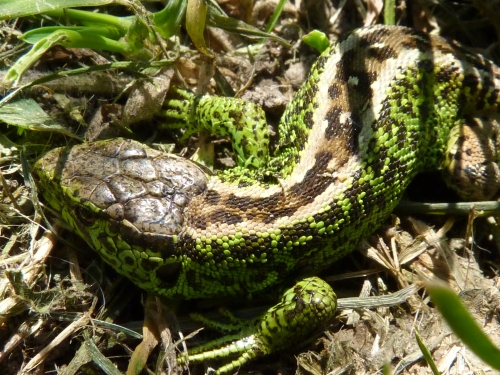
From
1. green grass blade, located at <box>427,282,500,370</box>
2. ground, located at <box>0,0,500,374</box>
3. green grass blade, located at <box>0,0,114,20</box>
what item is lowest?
ground, located at <box>0,0,500,374</box>

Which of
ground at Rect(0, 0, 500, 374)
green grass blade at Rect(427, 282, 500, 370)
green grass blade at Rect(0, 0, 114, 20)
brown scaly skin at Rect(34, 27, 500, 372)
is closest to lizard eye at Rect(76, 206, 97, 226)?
brown scaly skin at Rect(34, 27, 500, 372)

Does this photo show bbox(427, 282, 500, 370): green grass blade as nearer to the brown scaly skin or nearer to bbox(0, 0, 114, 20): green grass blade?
the brown scaly skin

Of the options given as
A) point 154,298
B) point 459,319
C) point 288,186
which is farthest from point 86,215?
point 459,319

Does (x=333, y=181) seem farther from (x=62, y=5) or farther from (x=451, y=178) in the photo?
(x=62, y=5)

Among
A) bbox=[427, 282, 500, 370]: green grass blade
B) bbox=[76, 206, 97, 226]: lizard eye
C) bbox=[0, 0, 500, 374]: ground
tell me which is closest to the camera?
bbox=[427, 282, 500, 370]: green grass blade

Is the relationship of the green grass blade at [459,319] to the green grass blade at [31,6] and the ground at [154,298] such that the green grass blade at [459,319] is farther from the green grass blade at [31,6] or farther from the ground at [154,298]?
the green grass blade at [31,6]

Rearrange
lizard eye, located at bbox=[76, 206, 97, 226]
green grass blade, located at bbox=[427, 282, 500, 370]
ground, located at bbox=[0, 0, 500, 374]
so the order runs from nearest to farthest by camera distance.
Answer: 1. green grass blade, located at bbox=[427, 282, 500, 370]
2. lizard eye, located at bbox=[76, 206, 97, 226]
3. ground, located at bbox=[0, 0, 500, 374]

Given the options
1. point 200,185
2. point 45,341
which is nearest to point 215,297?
point 200,185

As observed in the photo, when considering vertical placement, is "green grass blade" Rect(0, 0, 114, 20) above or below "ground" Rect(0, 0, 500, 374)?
above
